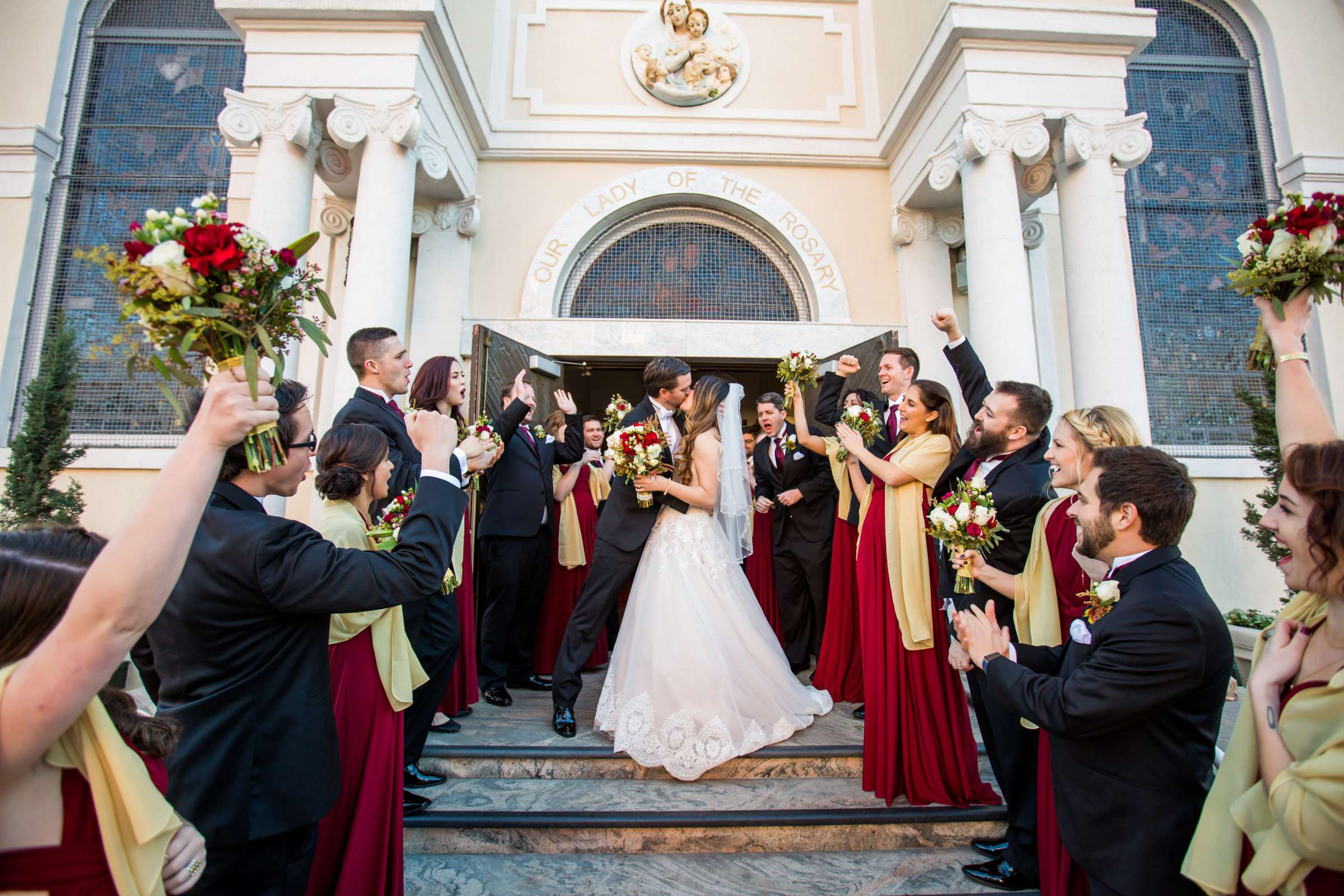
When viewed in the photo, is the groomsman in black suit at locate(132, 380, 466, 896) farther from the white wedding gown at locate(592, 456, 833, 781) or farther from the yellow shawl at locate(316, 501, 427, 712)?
the white wedding gown at locate(592, 456, 833, 781)

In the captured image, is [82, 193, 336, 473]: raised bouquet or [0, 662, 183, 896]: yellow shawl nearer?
[0, 662, 183, 896]: yellow shawl

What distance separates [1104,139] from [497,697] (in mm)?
7503

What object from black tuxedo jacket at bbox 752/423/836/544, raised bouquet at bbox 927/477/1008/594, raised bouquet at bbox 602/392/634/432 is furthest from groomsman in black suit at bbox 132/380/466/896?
black tuxedo jacket at bbox 752/423/836/544

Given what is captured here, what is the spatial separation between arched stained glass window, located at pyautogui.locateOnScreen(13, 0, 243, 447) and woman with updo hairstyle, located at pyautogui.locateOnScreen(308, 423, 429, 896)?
769 centimetres

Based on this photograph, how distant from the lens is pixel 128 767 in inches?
49.2

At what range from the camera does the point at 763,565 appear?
691cm

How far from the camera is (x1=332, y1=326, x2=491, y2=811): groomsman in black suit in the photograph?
361 centimetres

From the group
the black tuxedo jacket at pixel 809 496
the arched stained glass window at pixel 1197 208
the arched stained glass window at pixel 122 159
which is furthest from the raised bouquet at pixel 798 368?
the arched stained glass window at pixel 122 159

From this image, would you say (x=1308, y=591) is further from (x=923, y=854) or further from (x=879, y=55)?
(x=879, y=55)

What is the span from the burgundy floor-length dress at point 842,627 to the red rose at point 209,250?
14.5 ft

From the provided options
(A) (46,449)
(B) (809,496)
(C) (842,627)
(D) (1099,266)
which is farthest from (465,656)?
(D) (1099,266)

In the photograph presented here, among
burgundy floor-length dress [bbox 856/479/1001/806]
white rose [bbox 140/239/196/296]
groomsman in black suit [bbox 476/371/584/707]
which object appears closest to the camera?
white rose [bbox 140/239/196/296]

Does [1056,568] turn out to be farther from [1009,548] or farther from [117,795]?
[117,795]

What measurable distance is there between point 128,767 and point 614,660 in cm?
326
